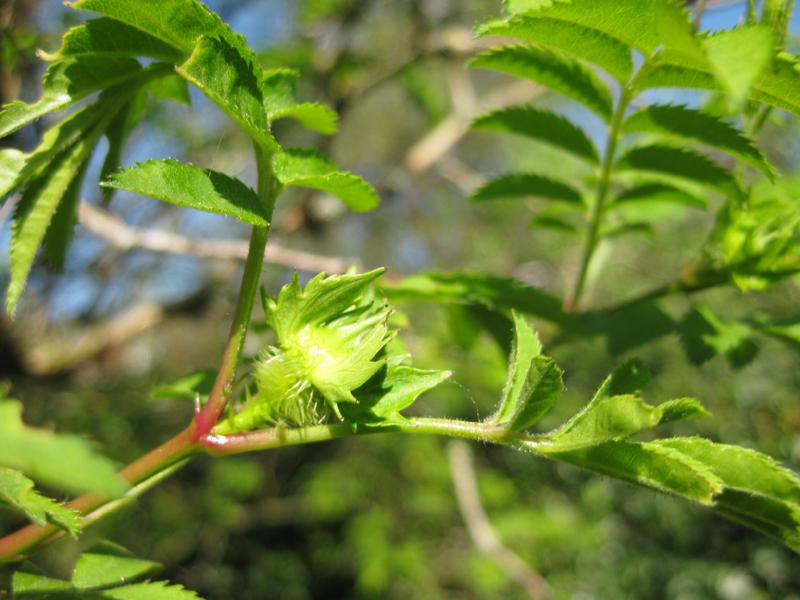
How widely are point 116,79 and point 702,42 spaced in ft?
1.97

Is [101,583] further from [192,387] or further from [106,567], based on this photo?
[192,387]

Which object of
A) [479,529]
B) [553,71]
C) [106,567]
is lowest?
[479,529]

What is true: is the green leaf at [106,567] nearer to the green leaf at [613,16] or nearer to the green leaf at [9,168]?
the green leaf at [9,168]

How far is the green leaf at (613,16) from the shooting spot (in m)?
0.66

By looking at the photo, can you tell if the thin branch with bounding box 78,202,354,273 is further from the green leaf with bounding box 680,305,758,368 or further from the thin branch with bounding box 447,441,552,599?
the thin branch with bounding box 447,441,552,599

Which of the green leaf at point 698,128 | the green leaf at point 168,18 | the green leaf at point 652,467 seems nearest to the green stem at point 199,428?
the green leaf at point 168,18

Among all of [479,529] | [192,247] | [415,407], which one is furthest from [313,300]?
[415,407]

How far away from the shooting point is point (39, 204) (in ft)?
2.50

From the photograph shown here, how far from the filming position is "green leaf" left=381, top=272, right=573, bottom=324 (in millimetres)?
1017

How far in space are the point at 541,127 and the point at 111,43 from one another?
26.0 inches

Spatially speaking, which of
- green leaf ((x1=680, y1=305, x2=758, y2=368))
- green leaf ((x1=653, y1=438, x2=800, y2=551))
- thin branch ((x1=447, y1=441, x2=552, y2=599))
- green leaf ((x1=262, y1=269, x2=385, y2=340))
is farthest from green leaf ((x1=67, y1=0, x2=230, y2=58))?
thin branch ((x1=447, y1=441, x2=552, y2=599))

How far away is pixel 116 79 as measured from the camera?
744mm

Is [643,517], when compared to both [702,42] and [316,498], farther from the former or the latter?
[702,42]

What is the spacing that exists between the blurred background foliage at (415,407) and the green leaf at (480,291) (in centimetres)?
44
